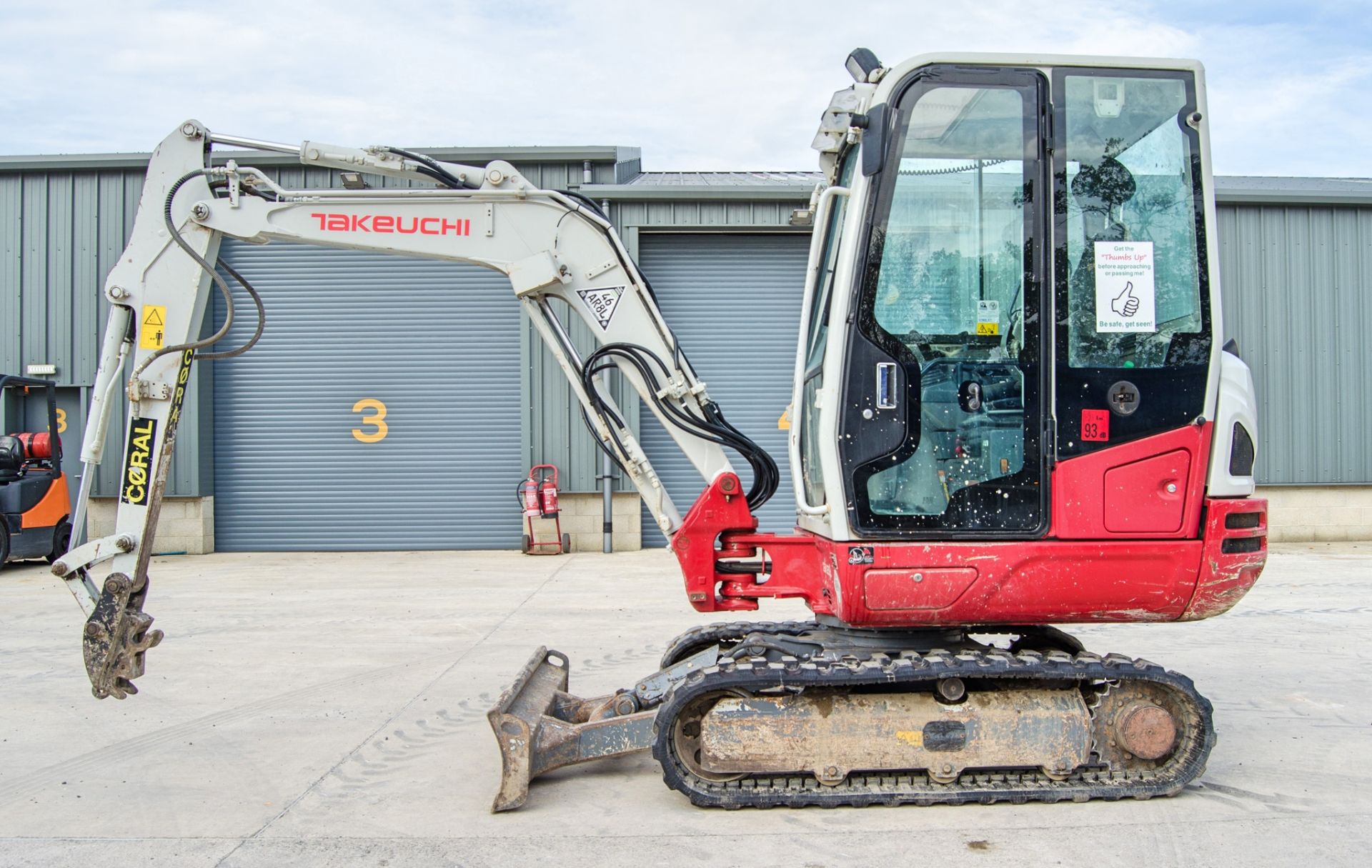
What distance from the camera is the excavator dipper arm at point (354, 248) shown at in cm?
493

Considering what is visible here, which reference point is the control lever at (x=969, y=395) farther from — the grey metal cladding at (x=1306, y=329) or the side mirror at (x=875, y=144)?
the grey metal cladding at (x=1306, y=329)

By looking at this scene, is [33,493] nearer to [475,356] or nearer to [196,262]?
[475,356]

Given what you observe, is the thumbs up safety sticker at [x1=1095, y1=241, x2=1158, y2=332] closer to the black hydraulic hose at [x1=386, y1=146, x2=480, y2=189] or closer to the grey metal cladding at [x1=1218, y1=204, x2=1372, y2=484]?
the black hydraulic hose at [x1=386, y1=146, x2=480, y2=189]

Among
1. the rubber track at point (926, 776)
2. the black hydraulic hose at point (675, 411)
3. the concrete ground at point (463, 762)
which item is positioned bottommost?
the concrete ground at point (463, 762)

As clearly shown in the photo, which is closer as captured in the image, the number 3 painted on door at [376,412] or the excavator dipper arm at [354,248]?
the excavator dipper arm at [354,248]

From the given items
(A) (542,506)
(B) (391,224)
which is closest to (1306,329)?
(A) (542,506)

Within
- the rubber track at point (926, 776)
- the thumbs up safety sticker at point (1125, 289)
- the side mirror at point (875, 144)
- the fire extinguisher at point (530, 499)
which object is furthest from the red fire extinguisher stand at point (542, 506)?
the thumbs up safety sticker at point (1125, 289)

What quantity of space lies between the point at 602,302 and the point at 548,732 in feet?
7.02

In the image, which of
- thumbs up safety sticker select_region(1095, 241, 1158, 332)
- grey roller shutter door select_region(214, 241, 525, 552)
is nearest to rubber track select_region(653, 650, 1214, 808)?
thumbs up safety sticker select_region(1095, 241, 1158, 332)

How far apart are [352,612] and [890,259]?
22.6ft

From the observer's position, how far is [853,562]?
430 centimetres

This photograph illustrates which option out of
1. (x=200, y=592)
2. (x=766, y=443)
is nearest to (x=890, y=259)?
(x=200, y=592)

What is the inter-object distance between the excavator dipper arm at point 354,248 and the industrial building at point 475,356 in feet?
29.3

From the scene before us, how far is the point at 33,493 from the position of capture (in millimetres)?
12602
